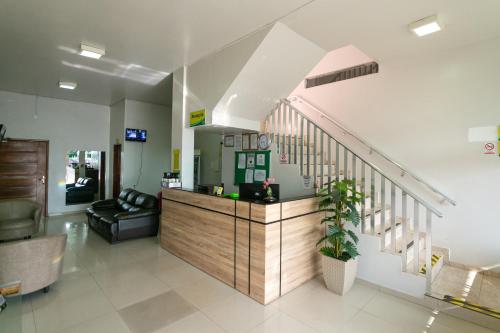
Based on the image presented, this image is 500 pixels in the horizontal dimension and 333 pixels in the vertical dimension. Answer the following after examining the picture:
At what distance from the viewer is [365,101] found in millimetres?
4605

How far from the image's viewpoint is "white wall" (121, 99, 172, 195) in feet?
24.0

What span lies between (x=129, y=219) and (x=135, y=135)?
3.35 m

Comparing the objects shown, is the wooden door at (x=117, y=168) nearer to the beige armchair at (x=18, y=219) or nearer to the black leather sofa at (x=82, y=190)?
the black leather sofa at (x=82, y=190)

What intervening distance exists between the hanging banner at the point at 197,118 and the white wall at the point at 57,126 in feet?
16.8

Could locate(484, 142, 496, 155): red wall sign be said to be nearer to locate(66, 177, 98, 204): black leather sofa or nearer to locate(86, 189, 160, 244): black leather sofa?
locate(86, 189, 160, 244): black leather sofa

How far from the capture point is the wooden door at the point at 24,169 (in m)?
6.57

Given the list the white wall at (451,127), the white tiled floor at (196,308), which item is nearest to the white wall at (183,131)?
the white tiled floor at (196,308)

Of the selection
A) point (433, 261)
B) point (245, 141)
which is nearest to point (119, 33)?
point (245, 141)

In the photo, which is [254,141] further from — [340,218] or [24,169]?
[24,169]

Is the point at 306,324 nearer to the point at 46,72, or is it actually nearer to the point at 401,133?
the point at 401,133

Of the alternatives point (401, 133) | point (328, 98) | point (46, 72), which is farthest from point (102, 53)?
point (401, 133)

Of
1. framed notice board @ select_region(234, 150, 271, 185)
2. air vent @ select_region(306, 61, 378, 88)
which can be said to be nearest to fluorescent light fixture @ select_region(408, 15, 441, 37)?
air vent @ select_region(306, 61, 378, 88)

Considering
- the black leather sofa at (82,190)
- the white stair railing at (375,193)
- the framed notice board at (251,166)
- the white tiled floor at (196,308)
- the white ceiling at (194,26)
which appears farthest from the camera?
the black leather sofa at (82,190)

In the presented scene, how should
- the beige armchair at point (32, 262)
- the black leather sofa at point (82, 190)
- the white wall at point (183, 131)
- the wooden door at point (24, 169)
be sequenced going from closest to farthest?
the beige armchair at point (32, 262) → the white wall at point (183, 131) → the wooden door at point (24, 169) → the black leather sofa at point (82, 190)
